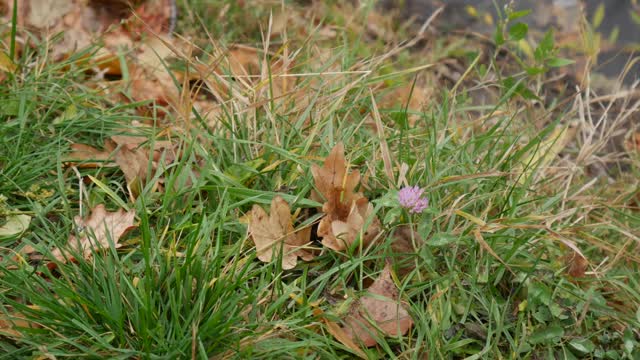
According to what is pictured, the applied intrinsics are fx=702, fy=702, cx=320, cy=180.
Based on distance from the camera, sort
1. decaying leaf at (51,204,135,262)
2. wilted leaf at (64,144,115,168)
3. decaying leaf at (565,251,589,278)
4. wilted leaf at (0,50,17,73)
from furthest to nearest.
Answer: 1. wilted leaf at (0,50,17,73)
2. wilted leaf at (64,144,115,168)
3. decaying leaf at (565,251,589,278)
4. decaying leaf at (51,204,135,262)

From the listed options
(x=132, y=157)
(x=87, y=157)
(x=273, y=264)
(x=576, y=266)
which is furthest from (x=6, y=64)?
(x=576, y=266)

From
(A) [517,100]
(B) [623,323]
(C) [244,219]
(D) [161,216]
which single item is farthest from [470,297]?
(A) [517,100]

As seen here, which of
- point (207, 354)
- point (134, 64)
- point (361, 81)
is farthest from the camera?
point (134, 64)

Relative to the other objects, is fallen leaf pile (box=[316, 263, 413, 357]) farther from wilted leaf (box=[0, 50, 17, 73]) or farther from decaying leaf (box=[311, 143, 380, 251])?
wilted leaf (box=[0, 50, 17, 73])

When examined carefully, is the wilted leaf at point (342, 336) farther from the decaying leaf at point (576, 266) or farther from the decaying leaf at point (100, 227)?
the decaying leaf at point (576, 266)

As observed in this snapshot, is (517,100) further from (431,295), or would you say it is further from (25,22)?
(25,22)

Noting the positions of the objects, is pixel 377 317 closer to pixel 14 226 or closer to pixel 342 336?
pixel 342 336

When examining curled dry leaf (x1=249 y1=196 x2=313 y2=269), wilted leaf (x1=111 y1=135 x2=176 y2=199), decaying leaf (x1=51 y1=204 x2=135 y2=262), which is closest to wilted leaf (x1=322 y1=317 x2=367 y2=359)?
curled dry leaf (x1=249 y1=196 x2=313 y2=269)
